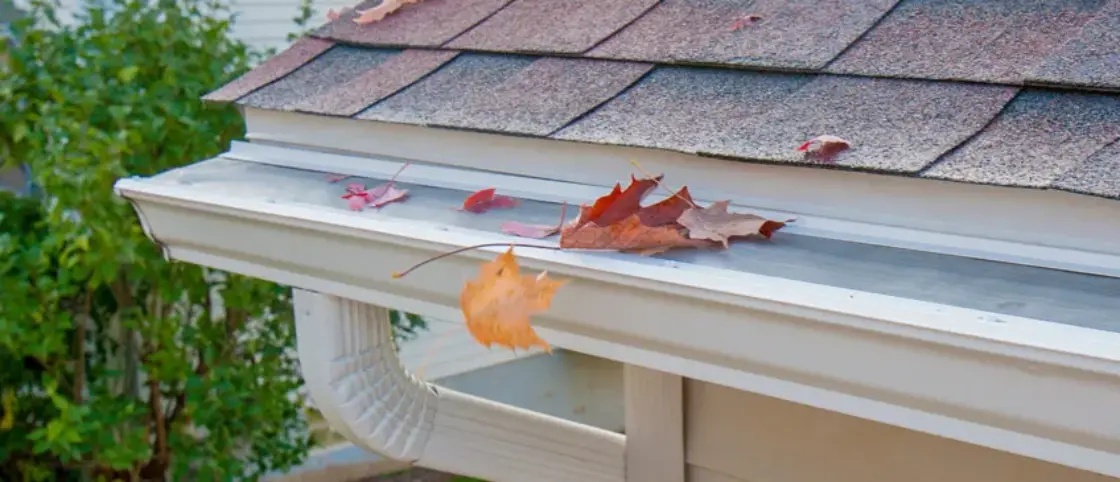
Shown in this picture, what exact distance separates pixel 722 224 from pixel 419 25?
112 centimetres

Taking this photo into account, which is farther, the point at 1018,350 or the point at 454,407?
the point at 454,407

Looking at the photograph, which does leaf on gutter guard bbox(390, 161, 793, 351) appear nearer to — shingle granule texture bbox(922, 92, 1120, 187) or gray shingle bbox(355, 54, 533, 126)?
shingle granule texture bbox(922, 92, 1120, 187)

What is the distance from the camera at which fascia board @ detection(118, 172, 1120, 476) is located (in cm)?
109

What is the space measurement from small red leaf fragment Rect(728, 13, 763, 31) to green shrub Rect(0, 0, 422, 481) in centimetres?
209

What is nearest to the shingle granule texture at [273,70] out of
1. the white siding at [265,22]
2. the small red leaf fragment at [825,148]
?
the small red leaf fragment at [825,148]

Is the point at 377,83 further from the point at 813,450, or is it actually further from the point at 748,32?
the point at 813,450

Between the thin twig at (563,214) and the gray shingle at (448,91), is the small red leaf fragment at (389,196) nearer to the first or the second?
the gray shingle at (448,91)

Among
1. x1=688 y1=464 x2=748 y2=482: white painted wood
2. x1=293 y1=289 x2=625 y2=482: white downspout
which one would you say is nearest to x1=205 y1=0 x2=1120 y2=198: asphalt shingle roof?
x1=293 y1=289 x2=625 y2=482: white downspout

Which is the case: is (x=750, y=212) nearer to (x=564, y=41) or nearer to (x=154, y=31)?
(x=564, y=41)

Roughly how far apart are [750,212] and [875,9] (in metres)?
0.49

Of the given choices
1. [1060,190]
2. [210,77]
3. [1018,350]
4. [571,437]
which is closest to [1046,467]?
[1060,190]

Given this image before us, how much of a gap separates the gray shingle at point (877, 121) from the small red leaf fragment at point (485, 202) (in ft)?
1.24

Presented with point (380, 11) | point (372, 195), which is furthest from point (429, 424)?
point (380, 11)

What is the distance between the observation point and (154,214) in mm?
2113
